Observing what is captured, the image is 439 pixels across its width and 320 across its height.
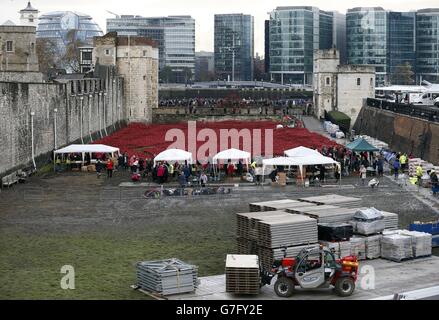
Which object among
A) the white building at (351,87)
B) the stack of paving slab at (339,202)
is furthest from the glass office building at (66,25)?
the stack of paving slab at (339,202)

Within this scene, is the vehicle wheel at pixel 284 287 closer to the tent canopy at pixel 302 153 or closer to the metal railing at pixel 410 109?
the tent canopy at pixel 302 153

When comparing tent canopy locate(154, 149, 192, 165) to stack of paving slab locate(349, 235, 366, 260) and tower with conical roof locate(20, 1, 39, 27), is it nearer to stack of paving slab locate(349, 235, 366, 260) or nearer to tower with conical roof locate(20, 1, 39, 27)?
stack of paving slab locate(349, 235, 366, 260)

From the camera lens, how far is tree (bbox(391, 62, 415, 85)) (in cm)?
13838

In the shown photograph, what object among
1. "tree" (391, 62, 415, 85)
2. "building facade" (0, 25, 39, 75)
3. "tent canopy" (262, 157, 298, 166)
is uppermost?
"building facade" (0, 25, 39, 75)

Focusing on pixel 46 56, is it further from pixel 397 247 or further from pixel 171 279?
pixel 171 279

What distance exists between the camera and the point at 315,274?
17391 millimetres

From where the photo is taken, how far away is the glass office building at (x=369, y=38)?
490ft

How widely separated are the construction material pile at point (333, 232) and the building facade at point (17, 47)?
56.7m

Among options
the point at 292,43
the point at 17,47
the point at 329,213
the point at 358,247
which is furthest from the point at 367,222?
the point at 292,43

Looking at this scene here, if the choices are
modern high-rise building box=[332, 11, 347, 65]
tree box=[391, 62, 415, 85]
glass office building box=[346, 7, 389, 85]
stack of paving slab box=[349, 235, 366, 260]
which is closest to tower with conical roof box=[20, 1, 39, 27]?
tree box=[391, 62, 415, 85]

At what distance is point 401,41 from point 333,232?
136568 millimetres

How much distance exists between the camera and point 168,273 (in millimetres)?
17562
